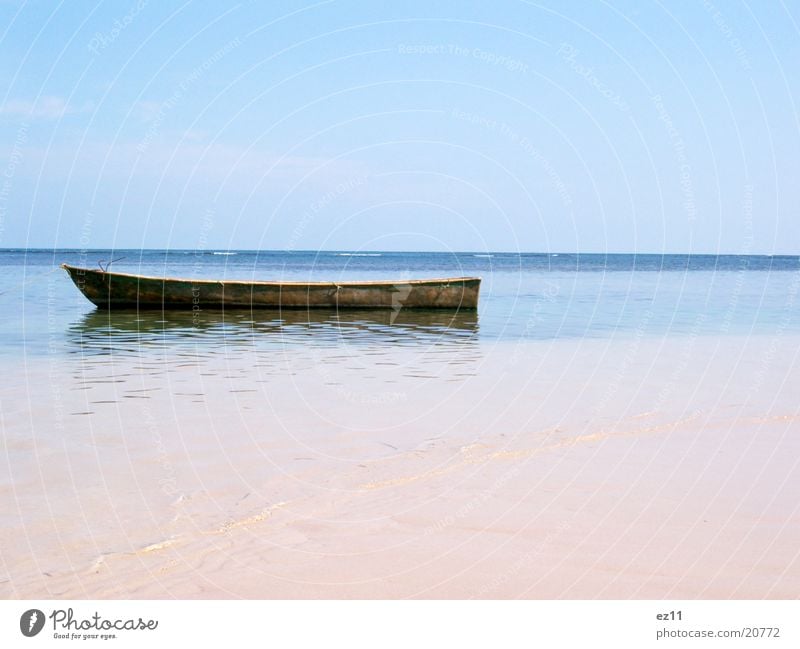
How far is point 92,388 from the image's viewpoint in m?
10.3

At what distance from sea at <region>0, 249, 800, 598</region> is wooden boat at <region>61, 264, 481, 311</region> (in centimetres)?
656

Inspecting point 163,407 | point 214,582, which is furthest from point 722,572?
point 163,407

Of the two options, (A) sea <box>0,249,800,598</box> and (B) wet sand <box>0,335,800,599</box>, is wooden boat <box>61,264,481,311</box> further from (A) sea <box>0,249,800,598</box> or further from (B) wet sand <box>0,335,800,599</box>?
(B) wet sand <box>0,335,800,599</box>

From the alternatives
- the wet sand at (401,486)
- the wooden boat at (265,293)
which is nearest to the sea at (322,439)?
the wet sand at (401,486)

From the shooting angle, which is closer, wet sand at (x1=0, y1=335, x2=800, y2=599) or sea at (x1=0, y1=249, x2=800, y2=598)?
wet sand at (x1=0, y1=335, x2=800, y2=599)

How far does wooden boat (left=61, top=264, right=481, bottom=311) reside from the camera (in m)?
23.2

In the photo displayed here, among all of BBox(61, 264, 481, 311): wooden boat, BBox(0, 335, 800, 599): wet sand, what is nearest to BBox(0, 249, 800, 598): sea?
BBox(0, 335, 800, 599): wet sand

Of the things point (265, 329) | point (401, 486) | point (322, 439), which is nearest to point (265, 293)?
point (265, 329)

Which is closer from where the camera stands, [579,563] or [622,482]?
[579,563]

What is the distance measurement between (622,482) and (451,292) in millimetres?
17739

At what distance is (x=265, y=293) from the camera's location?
23.4m

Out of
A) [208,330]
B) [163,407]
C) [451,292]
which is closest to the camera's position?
[163,407]

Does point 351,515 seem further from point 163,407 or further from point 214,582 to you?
point 163,407
